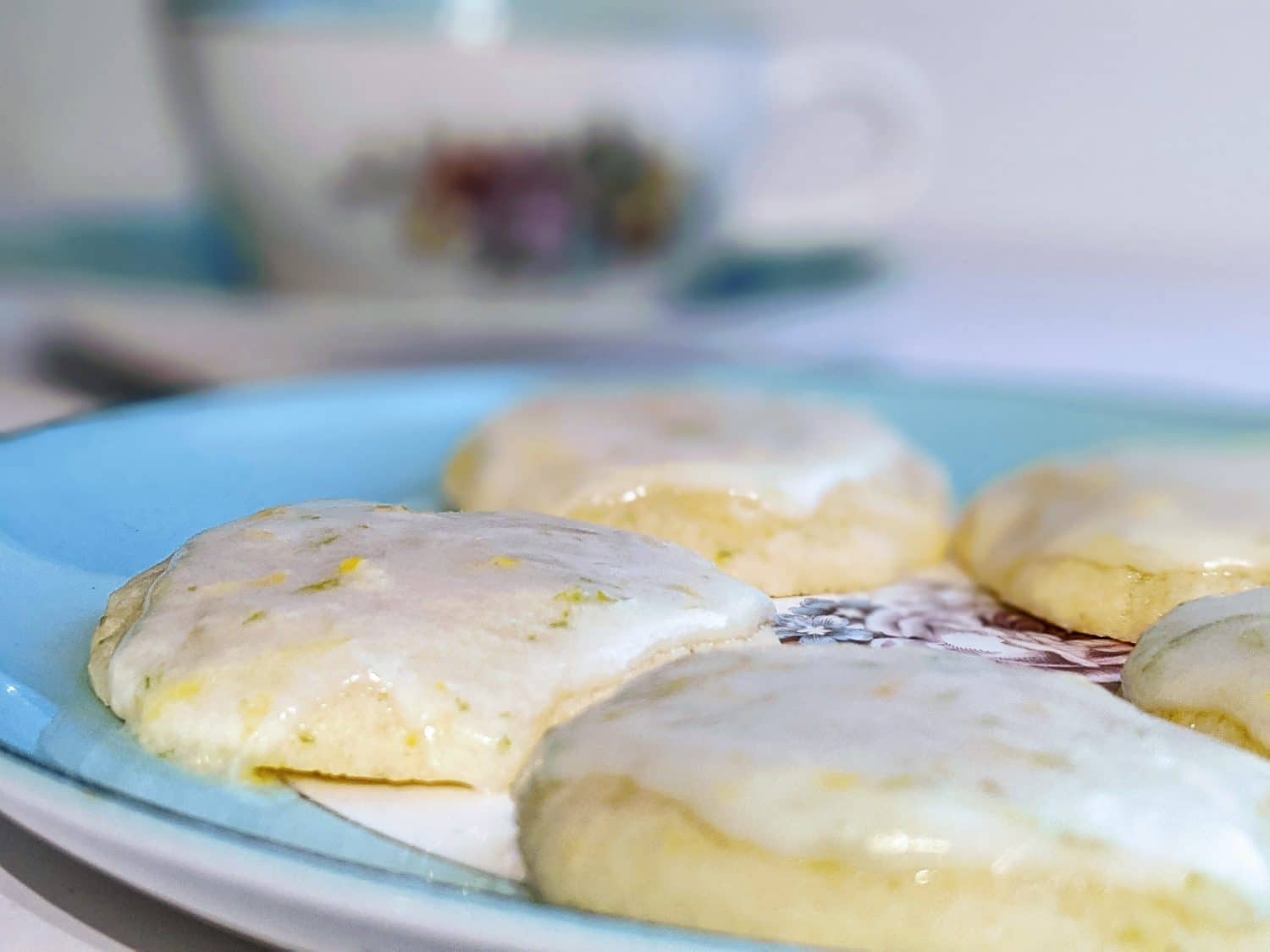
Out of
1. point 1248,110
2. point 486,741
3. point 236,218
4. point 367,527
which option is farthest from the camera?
point 1248,110

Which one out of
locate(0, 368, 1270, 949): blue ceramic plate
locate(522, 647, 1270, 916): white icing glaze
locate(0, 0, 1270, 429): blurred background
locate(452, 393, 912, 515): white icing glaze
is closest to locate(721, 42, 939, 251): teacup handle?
locate(0, 0, 1270, 429): blurred background

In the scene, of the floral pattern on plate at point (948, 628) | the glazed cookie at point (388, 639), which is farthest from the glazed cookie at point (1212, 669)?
the glazed cookie at point (388, 639)

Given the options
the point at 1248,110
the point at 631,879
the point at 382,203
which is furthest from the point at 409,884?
the point at 1248,110

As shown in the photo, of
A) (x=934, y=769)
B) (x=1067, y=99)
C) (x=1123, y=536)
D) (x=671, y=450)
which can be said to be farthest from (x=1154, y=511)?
(x=1067, y=99)

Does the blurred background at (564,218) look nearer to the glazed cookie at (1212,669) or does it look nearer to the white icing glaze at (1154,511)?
the white icing glaze at (1154,511)

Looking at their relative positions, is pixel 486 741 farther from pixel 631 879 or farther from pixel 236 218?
pixel 236 218
